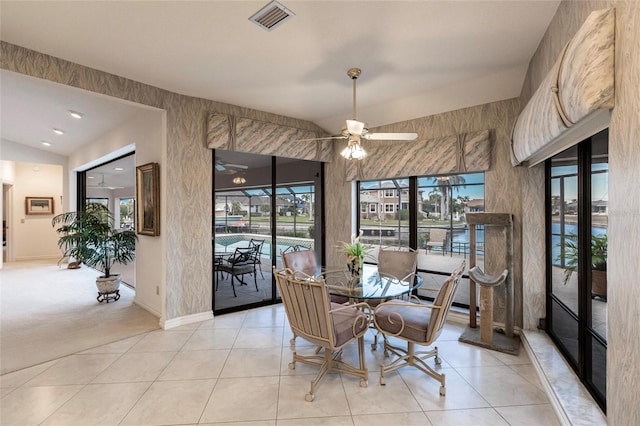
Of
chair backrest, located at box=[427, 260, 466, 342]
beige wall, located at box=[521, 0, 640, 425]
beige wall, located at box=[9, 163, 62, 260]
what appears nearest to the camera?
beige wall, located at box=[521, 0, 640, 425]

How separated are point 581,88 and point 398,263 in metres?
2.56

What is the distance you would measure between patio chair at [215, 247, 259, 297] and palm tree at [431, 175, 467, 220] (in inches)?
110

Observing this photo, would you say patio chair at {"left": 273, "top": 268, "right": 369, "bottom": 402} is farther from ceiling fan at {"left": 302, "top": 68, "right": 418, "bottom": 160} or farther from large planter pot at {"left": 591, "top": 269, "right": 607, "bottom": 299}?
large planter pot at {"left": 591, "top": 269, "right": 607, "bottom": 299}

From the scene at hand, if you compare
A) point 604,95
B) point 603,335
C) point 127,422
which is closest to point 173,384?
point 127,422

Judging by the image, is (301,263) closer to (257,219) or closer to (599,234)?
(257,219)

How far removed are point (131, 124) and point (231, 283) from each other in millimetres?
2882

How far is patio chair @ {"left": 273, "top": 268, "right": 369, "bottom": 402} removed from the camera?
91.3 inches

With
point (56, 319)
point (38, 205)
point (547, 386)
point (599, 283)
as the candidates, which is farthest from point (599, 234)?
point (38, 205)

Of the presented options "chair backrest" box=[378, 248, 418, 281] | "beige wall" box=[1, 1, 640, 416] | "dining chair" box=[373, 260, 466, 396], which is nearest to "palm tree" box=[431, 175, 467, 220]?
"beige wall" box=[1, 1, 640, 416]

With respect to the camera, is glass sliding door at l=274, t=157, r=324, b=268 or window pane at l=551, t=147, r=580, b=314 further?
glass sliding door at l=274, t=157, r=324, b=268

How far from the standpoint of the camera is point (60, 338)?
3.49 metres

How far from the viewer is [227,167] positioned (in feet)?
14.4

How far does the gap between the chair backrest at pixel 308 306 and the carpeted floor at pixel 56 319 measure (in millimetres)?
2281

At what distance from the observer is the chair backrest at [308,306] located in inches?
90.2
